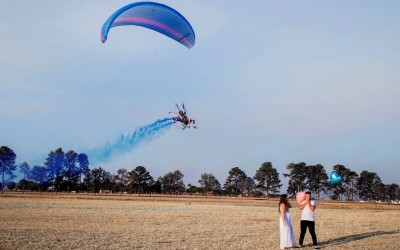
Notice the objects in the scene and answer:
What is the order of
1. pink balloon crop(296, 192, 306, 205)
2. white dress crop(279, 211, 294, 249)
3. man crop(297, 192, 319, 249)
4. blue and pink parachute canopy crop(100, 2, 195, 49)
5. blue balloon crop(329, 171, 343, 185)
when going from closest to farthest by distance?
white dress crop(279, 211, 294, 249) < man crop(297, 192, 319, 249) < pink balloon crop(296, 192, 306, 205) < blue balloon crop(329, 171, 343, 185) < blue and pink parachute canopy crop(100, 2, 195, 49)

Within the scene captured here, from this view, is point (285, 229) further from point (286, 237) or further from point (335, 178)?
point (335, 178)

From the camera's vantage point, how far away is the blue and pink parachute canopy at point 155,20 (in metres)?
20.6

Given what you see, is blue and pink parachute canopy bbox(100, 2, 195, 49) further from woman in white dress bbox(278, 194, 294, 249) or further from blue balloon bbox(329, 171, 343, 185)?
woman in white dress bbox(278, 194, 294, 249)

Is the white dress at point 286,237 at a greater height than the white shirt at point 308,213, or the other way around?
the white shirt at point 308,213

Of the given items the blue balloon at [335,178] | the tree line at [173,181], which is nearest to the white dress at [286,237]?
the blue balloon at [335,178]

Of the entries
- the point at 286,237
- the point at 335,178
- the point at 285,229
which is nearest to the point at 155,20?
the point at 335,178

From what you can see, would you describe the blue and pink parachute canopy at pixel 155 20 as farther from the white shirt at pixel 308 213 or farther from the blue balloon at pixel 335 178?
the white shirt at pixel 308 213

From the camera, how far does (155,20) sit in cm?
2245

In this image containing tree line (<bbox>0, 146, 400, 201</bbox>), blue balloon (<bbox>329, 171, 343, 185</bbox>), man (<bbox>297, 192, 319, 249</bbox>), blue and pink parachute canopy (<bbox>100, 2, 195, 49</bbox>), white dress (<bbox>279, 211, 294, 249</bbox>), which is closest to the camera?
white dress (<bbox>279, 211, 294, 249</bbox>)

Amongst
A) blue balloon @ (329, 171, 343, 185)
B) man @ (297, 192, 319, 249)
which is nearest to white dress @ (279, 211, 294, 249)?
man @ (297, 192, 319, 249)

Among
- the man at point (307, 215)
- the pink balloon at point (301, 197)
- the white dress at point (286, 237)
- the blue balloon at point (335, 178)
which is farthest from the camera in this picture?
the blue balloon at point (335, 178)

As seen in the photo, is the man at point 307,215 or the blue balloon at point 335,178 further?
the blue balloon at point 335,178

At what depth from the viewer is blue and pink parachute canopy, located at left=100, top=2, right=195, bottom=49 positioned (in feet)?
67.6

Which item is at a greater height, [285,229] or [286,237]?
[285,229]
